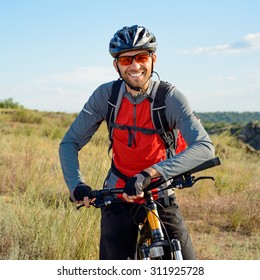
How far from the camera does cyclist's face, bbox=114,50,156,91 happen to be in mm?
3441

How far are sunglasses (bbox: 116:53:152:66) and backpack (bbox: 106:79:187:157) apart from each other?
0.68 ft

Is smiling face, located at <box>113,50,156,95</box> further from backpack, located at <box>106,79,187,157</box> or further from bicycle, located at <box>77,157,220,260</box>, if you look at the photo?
bicycle, located at <box>77,157,220,260</box>

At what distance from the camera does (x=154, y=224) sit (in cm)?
298

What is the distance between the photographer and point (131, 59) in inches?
136

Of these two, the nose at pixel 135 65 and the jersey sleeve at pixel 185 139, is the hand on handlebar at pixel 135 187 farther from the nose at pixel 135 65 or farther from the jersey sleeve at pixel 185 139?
the nose at pixel 135 65

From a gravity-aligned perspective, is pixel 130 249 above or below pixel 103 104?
below

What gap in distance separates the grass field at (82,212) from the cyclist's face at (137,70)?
1.90m

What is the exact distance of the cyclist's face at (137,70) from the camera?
11.3 feet

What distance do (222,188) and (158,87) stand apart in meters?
6.35

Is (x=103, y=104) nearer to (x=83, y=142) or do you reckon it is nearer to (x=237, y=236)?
(x=83, y=142)

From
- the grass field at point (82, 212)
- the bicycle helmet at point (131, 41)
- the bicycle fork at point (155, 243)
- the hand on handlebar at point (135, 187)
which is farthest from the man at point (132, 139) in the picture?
the grass field at point (82, 212)

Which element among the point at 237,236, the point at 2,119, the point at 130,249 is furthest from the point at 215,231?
the point at 2,119

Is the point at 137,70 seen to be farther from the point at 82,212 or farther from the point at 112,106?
the point at 82,212

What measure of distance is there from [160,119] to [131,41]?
57cm
